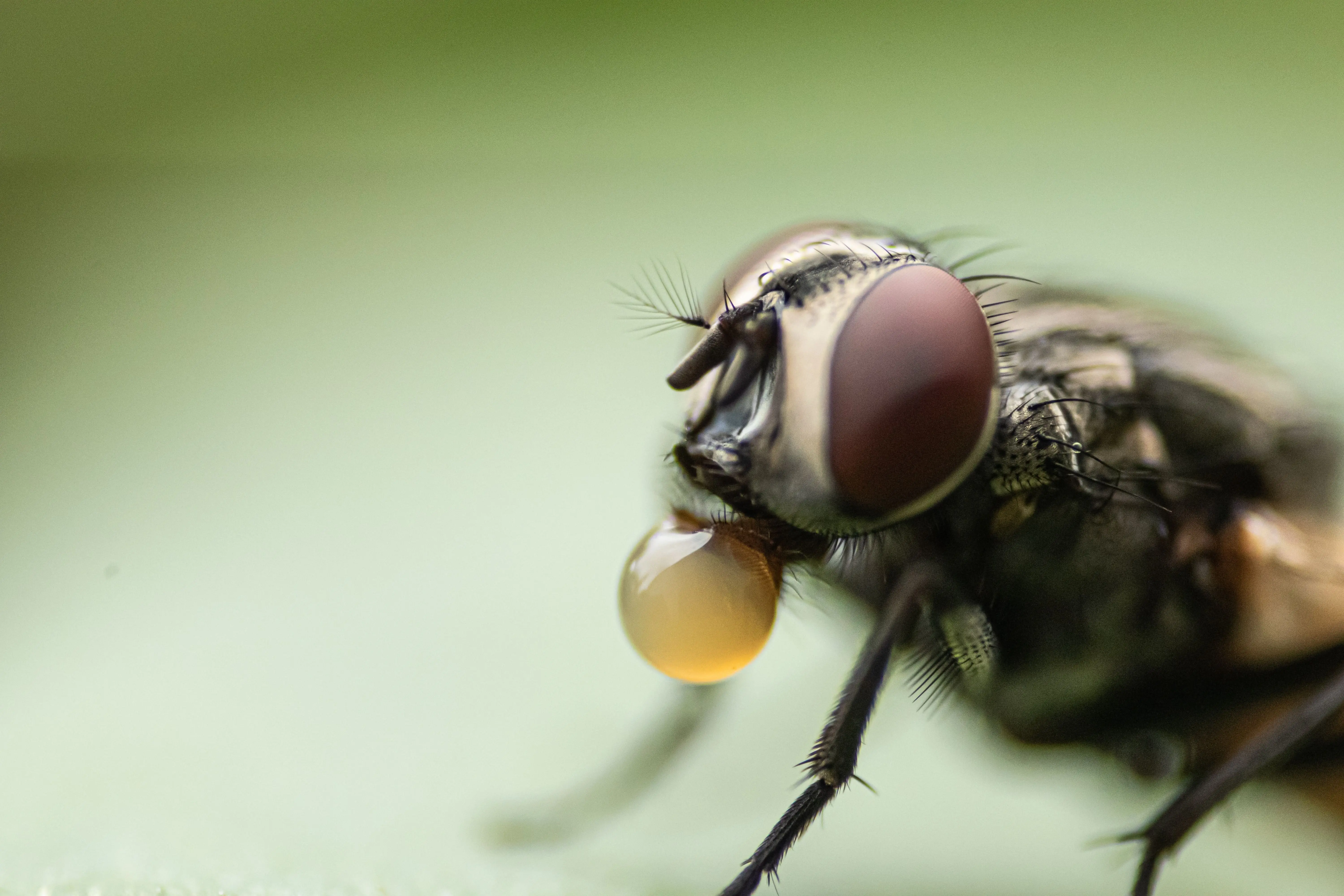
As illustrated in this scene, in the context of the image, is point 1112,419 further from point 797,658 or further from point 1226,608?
point 797,658

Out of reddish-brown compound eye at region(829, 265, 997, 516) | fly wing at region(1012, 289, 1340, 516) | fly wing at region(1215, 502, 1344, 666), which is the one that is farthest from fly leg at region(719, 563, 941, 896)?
fly wing at region(1215, 502, 1344, 666)

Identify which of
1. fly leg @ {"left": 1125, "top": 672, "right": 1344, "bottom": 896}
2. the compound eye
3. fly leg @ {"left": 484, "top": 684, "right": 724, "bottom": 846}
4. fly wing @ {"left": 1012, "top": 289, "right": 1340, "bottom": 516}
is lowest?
fly leg @ {"left": 1125, "top": 672, "right": 1344, "bottom": 896}

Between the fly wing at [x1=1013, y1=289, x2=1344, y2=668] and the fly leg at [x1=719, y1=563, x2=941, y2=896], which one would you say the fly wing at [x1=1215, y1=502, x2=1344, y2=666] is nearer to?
the fly wing at [x1=1013, y1=289, x2=1344, y2=668]

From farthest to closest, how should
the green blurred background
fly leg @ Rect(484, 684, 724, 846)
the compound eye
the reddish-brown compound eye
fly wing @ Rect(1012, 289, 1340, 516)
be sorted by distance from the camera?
fly leg @ Rect(484, 684, 724, 846) < the green blurred background < fly wing @ Rect(1012, 289, 1340, 516) < the compound eye < the reddish-brown compound eye

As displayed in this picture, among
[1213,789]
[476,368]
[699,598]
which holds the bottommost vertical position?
[1213,789]

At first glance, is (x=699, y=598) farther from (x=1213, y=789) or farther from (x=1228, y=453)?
(x=1228, y=453)

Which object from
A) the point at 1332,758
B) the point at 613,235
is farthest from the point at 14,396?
the point at 1332,758

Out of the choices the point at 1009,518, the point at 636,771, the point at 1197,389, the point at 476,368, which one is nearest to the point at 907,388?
the point at 1009,518
